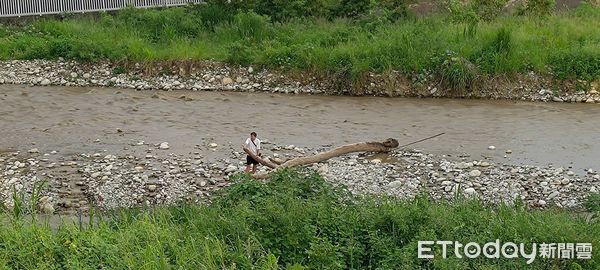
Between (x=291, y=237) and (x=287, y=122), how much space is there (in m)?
8.08

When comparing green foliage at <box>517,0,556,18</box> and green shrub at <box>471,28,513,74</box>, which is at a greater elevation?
green foliage at <box>517,0,556,18</box>

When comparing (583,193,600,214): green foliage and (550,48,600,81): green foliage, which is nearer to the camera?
(583,193,600,214): green foliage

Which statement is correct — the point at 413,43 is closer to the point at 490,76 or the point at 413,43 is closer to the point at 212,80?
the point at 490,76

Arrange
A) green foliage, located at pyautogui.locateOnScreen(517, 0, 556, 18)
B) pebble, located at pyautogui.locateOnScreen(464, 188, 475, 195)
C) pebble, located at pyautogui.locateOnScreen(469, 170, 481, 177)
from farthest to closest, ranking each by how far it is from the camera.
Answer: green foliage, located at pyautogui.locateOnScreen(517, 0, 556, 18) → pebble, located at pyautogui.locateOnScreen(469, 170, 481, 177) → pebble, located at pyautogui.locateOnScreen(464, 188, 475, 195)

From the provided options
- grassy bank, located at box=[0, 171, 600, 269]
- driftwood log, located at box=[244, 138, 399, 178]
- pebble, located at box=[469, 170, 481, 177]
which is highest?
grassy bank, located at box=[0, 171, 600, 269]

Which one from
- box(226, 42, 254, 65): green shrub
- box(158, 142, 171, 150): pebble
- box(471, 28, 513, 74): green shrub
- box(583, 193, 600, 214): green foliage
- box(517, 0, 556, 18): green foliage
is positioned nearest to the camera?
box(583, 193, 600, 214): green foliage

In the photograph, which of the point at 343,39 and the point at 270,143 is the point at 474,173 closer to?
the point at 270,143

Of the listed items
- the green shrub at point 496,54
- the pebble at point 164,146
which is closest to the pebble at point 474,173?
the pebble at point 164,146

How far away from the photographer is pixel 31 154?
14.3 meters

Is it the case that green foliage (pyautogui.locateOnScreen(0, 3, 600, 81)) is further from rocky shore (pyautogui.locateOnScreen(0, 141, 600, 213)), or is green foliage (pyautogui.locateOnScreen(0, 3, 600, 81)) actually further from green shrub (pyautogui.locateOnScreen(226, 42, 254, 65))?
rocky shore (pyautogui.locateOnScreen(0, 141, 600, 213))

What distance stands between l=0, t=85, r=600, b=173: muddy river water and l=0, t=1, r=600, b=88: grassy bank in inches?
45.5

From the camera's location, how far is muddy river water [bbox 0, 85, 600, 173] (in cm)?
→ 1470

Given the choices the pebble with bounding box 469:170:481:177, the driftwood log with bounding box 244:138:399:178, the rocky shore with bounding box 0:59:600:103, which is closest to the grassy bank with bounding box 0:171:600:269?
the driftwood log with bounding box 244:138:399:178

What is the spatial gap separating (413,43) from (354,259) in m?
11.4
